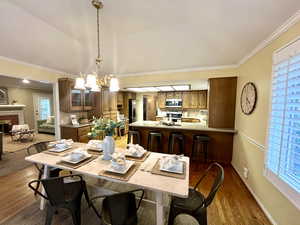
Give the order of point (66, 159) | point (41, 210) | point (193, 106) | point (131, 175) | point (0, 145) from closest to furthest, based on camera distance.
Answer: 1. point (131, 175)
2. point (66, 159)
3. point (41, 210)
4. point (0, 145)
5. point (193, 106)

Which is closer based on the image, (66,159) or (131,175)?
(131,175)

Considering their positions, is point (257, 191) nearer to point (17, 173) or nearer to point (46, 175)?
point (46, 175)

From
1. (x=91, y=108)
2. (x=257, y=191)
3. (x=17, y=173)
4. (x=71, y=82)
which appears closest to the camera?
(x=257, y=191)

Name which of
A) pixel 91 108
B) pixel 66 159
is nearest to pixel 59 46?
pixel 66 159

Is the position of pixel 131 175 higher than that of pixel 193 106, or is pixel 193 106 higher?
pixel 193 106

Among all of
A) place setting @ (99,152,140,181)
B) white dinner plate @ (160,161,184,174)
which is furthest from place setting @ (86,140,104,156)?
white dinner plate @ (160,161,184,174)

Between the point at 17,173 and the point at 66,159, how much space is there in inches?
83.9

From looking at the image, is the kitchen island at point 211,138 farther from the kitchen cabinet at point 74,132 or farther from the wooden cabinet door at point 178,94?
the wooden cabinet door at point 178,94

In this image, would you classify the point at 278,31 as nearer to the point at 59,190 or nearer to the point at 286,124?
the point at 286,124

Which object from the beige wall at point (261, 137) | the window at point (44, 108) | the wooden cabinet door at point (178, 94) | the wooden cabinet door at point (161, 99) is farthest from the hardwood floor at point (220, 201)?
the window at point (44, 108)

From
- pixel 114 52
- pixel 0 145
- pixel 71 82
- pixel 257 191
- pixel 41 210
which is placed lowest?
pixel 41 210

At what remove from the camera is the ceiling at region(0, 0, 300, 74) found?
1.54m

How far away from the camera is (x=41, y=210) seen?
1.85 metres

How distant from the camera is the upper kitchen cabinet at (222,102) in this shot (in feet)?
10.9
